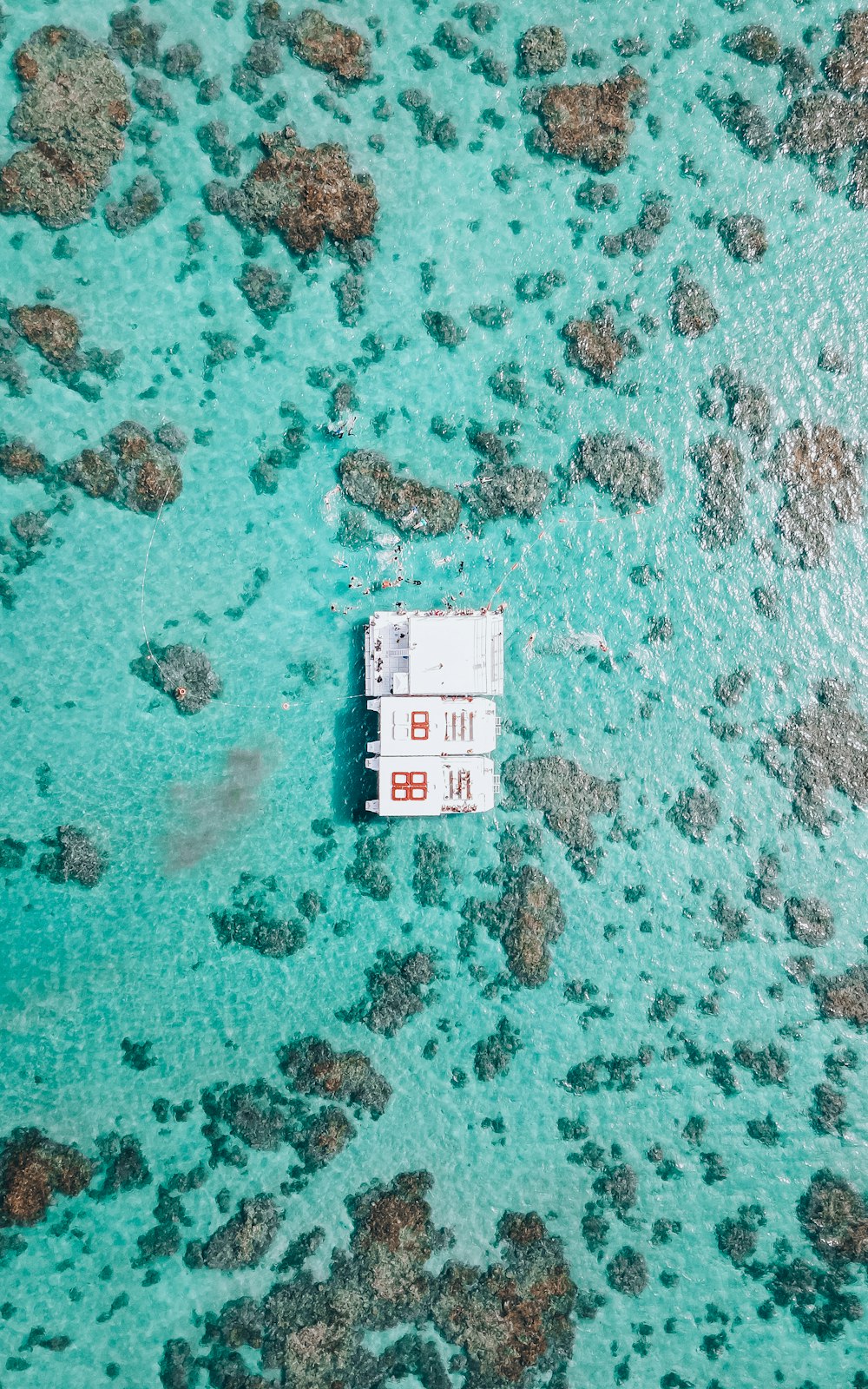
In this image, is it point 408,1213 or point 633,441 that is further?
point 633,441

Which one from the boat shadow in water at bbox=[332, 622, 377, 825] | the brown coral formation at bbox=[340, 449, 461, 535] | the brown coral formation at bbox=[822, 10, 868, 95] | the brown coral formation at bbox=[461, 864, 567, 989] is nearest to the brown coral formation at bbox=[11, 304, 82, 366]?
the brown coral formation at bbox=[340, 449, 461, 535]

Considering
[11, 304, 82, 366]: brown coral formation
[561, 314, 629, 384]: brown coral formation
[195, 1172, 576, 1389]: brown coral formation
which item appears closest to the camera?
[195, 1172, 576, 1389]: brown coral formation

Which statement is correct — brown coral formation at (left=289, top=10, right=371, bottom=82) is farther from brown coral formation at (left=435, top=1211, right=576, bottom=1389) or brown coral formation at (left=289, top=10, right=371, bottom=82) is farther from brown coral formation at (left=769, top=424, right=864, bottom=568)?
brown coral formation at (left=435, top=1211, right=576, bottom=1389)

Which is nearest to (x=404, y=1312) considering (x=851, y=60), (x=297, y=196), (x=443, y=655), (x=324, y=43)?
(x=443, y=655)

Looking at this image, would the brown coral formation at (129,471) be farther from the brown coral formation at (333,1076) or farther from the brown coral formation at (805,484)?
the brown coral formation at (805,484)

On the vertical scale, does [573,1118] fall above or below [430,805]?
below

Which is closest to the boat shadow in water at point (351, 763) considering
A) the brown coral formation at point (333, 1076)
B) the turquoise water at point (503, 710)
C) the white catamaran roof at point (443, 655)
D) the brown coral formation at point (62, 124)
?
the turquoise water at point (503, 710)

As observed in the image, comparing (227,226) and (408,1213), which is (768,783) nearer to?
(408,1213)

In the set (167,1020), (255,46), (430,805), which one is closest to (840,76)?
(255,46)
